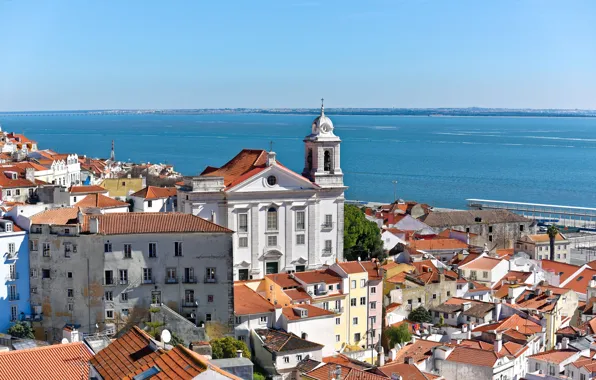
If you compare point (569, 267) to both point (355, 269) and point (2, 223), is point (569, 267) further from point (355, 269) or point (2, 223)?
point (2, 223)

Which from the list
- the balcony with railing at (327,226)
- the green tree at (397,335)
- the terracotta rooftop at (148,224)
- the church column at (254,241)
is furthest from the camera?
the balcony with railing at (327,226)

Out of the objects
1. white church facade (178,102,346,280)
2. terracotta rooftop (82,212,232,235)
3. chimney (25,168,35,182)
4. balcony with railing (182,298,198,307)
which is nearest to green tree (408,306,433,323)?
white church facade (178,102,346,280)

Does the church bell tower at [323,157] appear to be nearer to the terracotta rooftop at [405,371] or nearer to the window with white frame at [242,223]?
the window with white frame at [242,223]

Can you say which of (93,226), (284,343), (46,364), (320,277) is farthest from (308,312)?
(46,364)

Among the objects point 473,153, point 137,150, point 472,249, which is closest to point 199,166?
point 137,150

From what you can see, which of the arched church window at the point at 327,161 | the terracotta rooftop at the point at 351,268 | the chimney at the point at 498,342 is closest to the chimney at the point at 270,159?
the arched church window at the point at 327,161

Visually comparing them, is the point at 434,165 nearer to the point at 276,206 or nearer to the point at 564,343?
the point at 276,206
